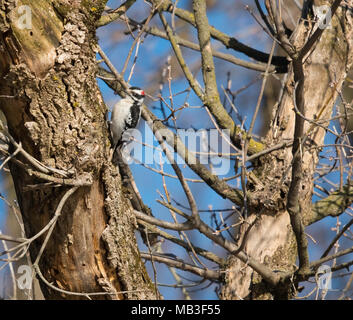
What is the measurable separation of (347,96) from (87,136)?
435cm

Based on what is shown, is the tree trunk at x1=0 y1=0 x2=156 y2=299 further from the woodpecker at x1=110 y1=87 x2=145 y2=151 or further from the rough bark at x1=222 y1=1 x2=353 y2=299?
the rough bark at x1=222 y1=1 x2=353 y2=299

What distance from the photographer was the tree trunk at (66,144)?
243 centimetres

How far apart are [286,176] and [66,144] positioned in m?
1.74

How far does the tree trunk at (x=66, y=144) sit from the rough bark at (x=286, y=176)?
113cm

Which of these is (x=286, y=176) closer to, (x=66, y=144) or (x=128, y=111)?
(x=128, y=111)

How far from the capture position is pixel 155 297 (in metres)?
2.97

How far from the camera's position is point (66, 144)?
2.54 metres

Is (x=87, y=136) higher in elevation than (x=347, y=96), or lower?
lower

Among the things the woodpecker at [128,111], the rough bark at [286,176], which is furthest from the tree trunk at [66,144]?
the rough bark at [286,176]

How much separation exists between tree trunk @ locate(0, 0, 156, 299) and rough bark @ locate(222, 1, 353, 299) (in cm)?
113

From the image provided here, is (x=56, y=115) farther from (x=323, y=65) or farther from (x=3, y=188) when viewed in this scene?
(x=3, y=188)

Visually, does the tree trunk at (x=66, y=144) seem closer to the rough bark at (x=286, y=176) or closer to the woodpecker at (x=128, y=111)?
the woodpecker at (x=128, y=111)
